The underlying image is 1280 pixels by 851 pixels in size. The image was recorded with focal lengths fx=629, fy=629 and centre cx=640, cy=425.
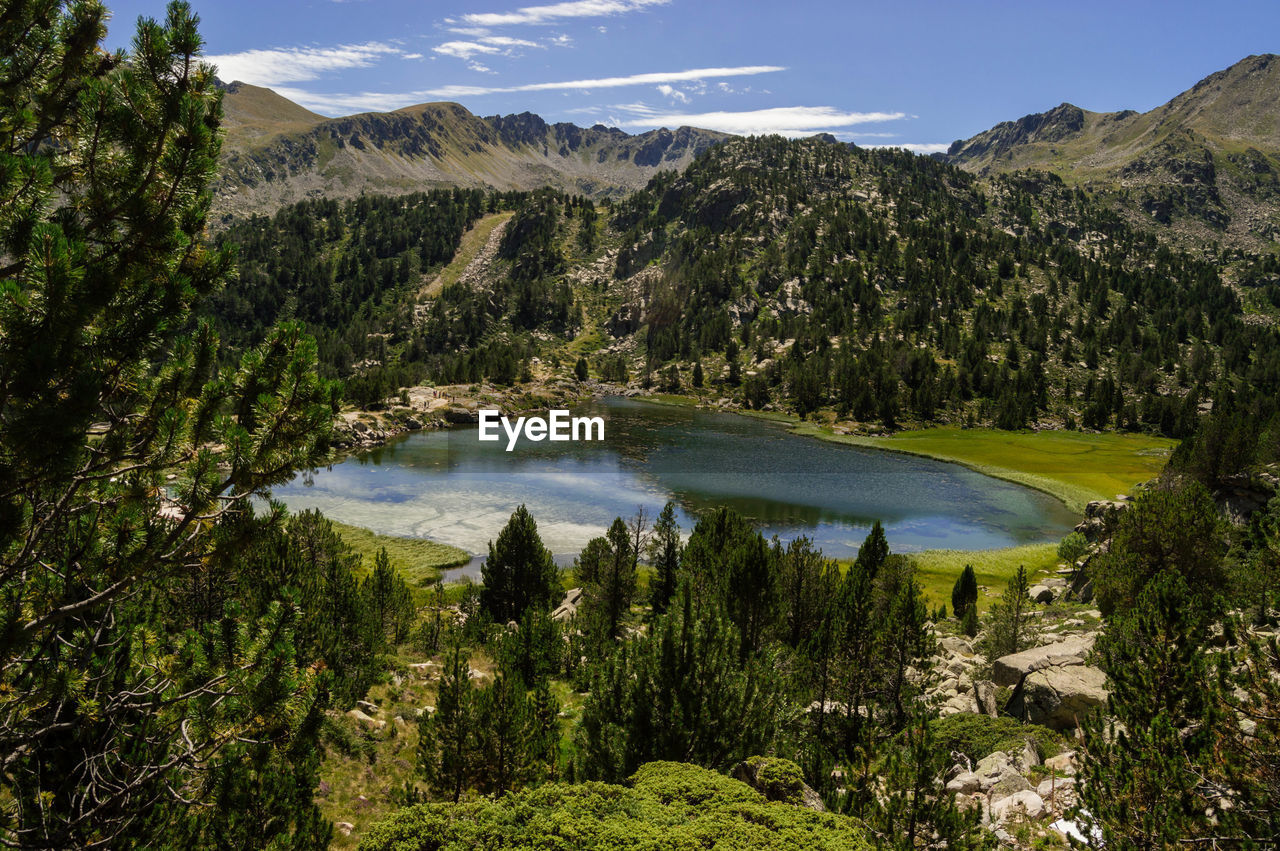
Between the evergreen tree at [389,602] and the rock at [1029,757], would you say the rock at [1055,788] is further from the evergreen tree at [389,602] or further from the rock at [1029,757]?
the evergreen tree at [389,602]

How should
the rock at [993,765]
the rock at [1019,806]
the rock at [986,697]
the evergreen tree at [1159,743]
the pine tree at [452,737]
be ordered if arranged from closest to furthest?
the evergreen tree at [1159,743] → the rock at [1019,806] → the pine tree at [452,737] → the rock at [993,765] → the rock at [986,697]

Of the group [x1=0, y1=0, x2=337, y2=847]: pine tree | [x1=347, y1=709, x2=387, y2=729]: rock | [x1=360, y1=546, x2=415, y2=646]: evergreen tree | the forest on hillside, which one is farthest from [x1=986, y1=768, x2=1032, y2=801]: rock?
[x1=360, y1=546, x2=415, y2=646]: evergreen tree

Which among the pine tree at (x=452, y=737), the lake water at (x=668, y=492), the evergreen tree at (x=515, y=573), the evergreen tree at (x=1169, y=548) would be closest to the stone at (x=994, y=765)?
the pine tree at (x=452, y=737)

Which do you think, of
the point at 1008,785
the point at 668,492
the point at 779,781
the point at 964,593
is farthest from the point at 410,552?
the point at 1008,785

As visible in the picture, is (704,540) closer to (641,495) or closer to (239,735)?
(239,735)

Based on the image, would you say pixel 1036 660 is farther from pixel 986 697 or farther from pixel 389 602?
pixel 389 602

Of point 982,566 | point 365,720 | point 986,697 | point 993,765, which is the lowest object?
point 982,566
